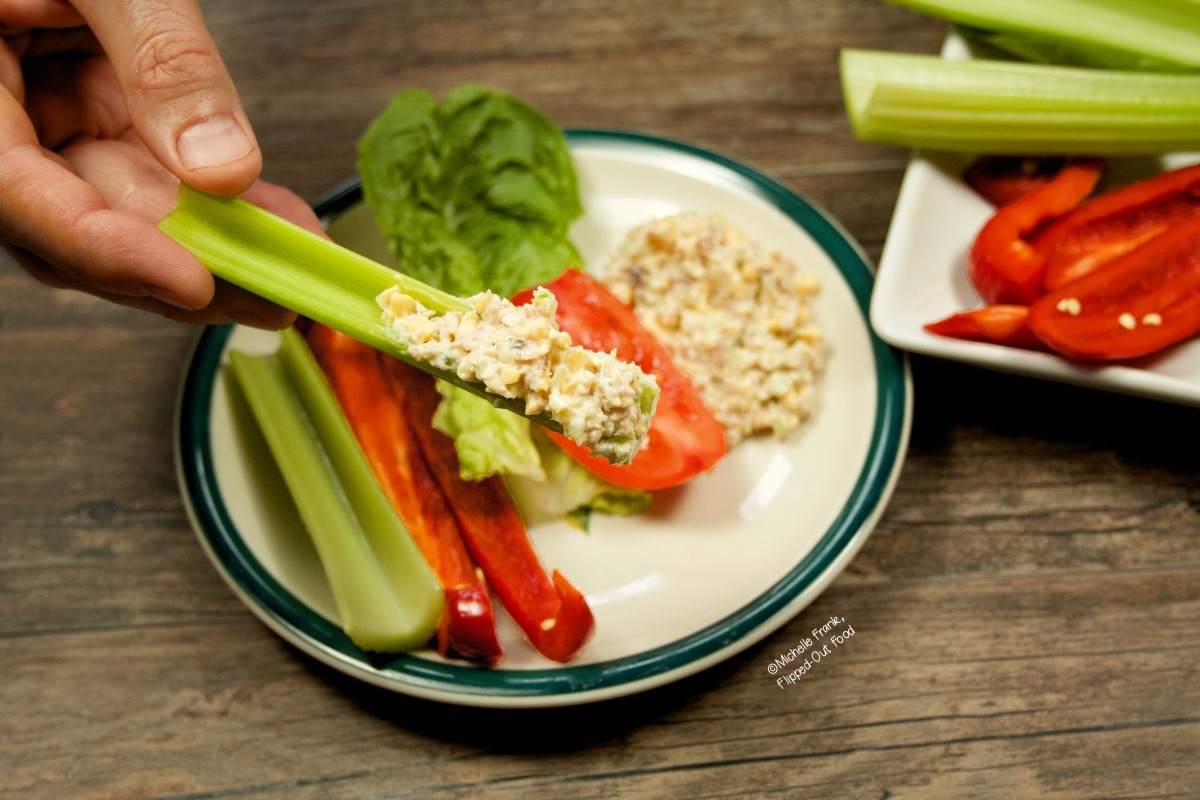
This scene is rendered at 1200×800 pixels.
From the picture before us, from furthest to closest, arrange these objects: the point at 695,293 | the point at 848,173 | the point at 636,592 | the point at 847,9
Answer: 1. the point at 847,9
2. the point at 848,173
3. the point at 695,293
4. the point at 636,592

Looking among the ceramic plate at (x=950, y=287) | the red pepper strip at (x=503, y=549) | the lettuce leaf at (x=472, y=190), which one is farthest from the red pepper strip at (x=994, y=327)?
the red pepper strip at (x=503, y=549)

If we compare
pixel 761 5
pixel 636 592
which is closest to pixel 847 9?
pixel 761 5

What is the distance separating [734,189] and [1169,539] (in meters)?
1.39

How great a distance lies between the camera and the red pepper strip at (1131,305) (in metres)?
1.90

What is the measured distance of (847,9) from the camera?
3.22 metres

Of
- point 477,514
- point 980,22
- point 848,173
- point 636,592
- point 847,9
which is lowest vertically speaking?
point 636,592

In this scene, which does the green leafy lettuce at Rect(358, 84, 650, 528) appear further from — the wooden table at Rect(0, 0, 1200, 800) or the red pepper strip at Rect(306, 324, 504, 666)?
the wooden table at Rect(0, 0, 1200, 800)

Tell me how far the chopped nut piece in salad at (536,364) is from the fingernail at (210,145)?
446mm

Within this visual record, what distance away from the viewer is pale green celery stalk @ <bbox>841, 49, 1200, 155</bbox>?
2.22 meters

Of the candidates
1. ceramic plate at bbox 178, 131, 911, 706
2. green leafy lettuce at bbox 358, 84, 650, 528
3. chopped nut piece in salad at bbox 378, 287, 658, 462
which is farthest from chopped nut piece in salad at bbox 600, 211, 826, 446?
chopped nut piece in salad at bbox 378, 287, 658, 462

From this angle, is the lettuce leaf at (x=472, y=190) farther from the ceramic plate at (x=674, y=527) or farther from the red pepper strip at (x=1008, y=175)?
the red pepper strip at (x=1008, y=175)

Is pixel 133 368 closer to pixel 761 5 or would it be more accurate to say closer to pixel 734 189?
pixel 734 189

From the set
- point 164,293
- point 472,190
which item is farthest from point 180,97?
point 472,190

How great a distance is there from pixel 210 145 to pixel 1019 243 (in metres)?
A: 1.80
